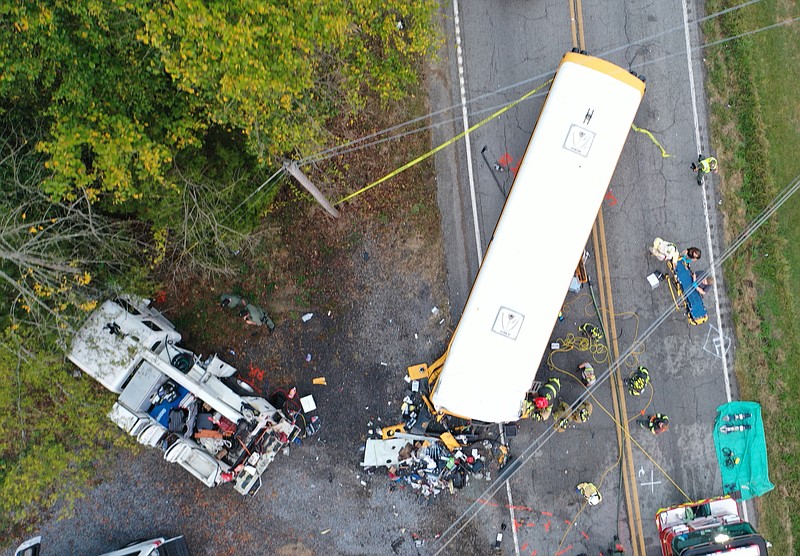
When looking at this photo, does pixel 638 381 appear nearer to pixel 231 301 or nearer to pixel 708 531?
pixel 708 531

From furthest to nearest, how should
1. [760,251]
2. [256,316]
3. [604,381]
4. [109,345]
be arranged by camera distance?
[760,251] → [604,381] → [256,316] → [109,345]

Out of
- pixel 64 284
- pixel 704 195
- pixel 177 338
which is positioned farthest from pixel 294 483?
pixel 704 195

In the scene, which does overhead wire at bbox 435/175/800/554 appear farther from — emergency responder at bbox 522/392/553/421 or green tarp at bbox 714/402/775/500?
green tarp at bbox 714/402/775/500

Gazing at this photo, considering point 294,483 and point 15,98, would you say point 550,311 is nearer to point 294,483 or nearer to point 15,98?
point 294,483

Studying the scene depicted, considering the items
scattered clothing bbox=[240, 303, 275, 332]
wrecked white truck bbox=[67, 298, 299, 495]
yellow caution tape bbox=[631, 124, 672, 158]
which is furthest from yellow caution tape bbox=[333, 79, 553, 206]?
wrecked white truck bbox=[67, 298, 299, 495]

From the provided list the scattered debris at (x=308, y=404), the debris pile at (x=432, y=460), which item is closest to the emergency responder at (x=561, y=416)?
the debris pile at (x=432, y=460)

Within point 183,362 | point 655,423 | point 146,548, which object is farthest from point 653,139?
point 146,548
